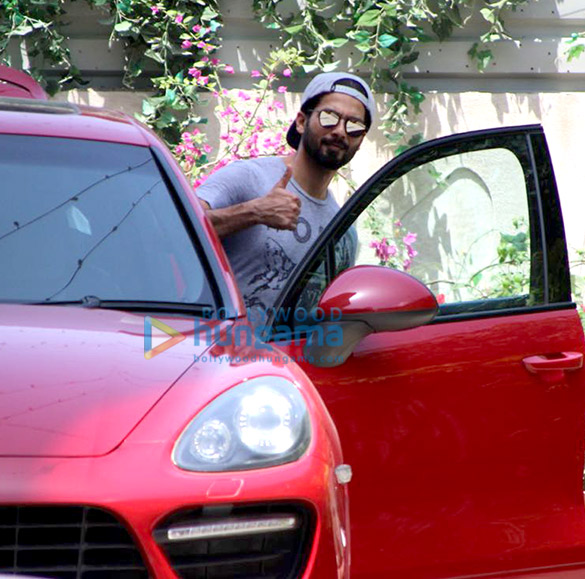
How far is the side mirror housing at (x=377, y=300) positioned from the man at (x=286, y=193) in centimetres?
80

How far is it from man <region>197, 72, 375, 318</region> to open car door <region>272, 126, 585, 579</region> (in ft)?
1.38

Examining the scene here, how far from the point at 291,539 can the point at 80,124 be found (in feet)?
5.15

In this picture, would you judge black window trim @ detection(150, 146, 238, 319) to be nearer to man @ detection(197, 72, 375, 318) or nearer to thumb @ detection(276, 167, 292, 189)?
man @ detection(197, 72, 375, 318)

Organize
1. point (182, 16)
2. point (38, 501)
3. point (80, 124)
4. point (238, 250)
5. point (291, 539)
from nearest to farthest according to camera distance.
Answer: point (38, 501) → point (291, 539) → point (80, 124) → point (238, 250) → point (182, 16)

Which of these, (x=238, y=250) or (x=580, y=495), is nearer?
(x=580, y=495)

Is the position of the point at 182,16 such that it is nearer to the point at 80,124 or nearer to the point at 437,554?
the point at 80,124

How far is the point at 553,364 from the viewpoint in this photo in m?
3.44

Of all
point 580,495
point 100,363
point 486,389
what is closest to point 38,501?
point 100,363

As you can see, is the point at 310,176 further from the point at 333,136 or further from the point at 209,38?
the point at 209,38

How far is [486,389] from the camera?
133 inches

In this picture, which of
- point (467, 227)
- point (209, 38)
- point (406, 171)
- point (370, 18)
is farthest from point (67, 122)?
point (370, 18)

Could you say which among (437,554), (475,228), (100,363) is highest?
(475,228)

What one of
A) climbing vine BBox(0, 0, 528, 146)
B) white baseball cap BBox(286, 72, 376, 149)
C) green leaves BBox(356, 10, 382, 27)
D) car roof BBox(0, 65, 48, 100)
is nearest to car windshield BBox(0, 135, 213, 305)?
white baseball cap BBox(286, 72, 376, 149)

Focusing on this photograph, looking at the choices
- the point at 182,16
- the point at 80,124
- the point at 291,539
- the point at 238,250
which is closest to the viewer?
the point at 291,539
